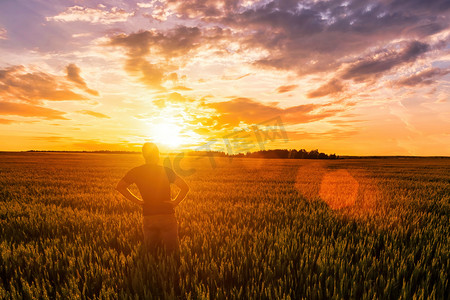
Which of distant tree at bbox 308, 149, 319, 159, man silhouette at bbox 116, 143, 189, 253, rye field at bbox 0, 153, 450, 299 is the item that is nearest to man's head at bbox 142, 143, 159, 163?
man silhouette at bbox 116, 143, 189, 253

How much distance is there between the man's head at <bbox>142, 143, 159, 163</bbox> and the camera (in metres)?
4.48

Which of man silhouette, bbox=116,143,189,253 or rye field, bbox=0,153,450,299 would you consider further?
man silhouette, bbox=116,143,189,253

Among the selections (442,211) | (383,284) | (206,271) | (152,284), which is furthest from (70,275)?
(442,211)

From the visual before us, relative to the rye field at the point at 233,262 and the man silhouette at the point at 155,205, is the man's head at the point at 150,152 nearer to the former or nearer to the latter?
the man silhouette at the point at 155,205

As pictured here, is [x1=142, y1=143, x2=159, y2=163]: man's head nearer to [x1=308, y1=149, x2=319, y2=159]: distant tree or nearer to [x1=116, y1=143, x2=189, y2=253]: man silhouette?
[x1=116, y1=143, x2=189, y2=253]: man silhouette

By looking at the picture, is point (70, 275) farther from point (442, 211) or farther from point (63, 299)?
point (442, 211)

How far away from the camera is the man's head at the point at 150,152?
14.7 feet

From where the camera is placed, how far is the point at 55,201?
10.4m

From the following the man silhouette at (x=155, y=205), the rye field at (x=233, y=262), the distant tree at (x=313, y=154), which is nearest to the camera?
the rye field at (x=233, y=262)

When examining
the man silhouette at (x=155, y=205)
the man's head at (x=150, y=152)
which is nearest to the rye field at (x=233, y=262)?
the man silhouette at (x=155, y=205)

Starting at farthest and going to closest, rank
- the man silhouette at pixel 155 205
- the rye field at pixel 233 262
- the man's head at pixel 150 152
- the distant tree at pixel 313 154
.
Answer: the distant tree at pixel 313 154, the man's head at pixel 150 152, the man silhouette at pixel 155 205, the rye field at pixel 233 262

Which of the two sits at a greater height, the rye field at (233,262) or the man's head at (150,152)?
the man's head at (150,152)

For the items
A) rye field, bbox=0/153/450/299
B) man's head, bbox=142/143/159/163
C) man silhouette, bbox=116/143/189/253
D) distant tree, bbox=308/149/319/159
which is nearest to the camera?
rye field, bbox=0/153/450/299

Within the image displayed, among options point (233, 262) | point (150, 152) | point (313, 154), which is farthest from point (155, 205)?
point (313, 154)
